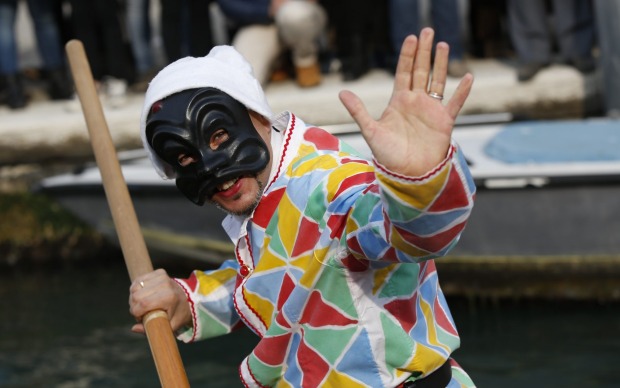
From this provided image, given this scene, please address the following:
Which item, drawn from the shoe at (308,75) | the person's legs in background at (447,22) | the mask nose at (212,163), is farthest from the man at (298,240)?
the shoe at (308,75)

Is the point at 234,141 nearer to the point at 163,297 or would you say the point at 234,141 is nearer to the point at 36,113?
the point at 163,297

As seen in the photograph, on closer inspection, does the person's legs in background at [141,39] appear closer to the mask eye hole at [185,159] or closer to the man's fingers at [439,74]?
the mask eye hole at [185,159]

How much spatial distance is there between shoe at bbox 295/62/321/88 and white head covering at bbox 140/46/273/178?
502 centimetres

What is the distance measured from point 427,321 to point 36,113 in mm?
5845

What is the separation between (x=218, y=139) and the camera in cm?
245

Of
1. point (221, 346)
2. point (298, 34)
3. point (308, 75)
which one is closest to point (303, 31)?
point (298, 34)

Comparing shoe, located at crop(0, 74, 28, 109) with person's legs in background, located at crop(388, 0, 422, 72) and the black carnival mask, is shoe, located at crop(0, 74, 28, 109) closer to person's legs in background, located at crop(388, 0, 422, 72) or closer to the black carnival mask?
person's legs in background, located at crop(388, 0, 422, 72)

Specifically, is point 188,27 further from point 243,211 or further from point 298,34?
point 243,211

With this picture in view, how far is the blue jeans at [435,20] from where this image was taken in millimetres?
6996

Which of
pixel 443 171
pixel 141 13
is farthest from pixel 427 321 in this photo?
pixel 141 13

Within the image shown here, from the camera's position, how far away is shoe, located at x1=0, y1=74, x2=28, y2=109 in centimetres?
788

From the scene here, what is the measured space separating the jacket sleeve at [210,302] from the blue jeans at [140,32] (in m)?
5.11

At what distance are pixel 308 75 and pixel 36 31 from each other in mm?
1728

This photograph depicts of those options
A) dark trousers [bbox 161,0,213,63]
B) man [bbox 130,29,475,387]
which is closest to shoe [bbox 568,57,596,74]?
dark trousers [bbox 161,0,213,63]
